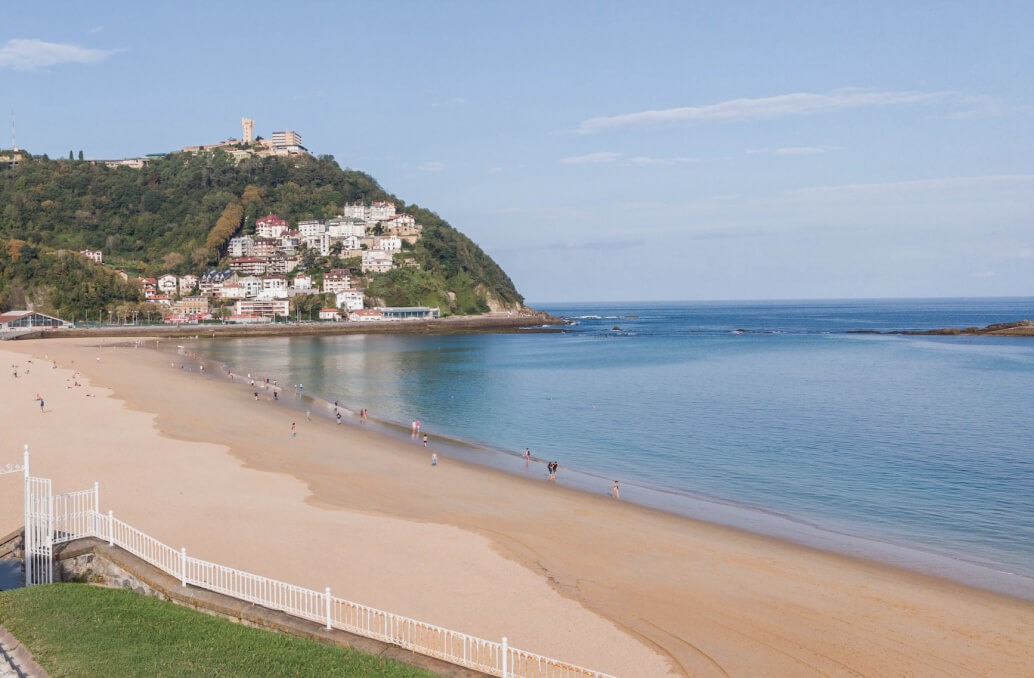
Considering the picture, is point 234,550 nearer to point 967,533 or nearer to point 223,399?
point 967,533

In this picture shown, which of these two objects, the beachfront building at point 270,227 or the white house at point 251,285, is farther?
the beachfront building at point 270,227

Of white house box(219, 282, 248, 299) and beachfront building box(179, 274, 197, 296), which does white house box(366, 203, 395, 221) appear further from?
beachfront building box(179, 274, 197, 296)

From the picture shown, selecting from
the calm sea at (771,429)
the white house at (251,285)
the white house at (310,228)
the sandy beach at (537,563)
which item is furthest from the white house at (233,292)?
the sandy beach at (537,563)

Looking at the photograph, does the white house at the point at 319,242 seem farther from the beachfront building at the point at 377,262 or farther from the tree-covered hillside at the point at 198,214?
the beachfront building at the point at 377,262

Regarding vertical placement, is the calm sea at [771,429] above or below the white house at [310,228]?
below

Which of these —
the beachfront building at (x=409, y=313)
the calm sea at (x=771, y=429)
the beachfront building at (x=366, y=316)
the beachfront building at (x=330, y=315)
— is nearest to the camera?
the calm sea at (x=771, y=429)

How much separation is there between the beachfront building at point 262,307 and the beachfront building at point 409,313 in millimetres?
17830

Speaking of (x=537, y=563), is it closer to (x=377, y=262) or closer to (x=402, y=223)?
(x=377, y=262)

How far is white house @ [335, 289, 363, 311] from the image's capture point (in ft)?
437

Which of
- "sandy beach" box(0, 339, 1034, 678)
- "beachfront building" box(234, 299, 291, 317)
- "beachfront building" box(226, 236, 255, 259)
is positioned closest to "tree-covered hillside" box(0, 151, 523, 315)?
"beachfront building" box(226, 236, 255, 259)

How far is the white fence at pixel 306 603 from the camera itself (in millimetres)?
9516

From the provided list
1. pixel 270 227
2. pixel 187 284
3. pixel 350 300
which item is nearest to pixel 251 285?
pixel 187 284

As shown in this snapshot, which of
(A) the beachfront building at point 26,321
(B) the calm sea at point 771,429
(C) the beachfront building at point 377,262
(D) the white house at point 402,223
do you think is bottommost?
(B) the calm sea at point 771,429

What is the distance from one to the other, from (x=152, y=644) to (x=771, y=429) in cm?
3152
